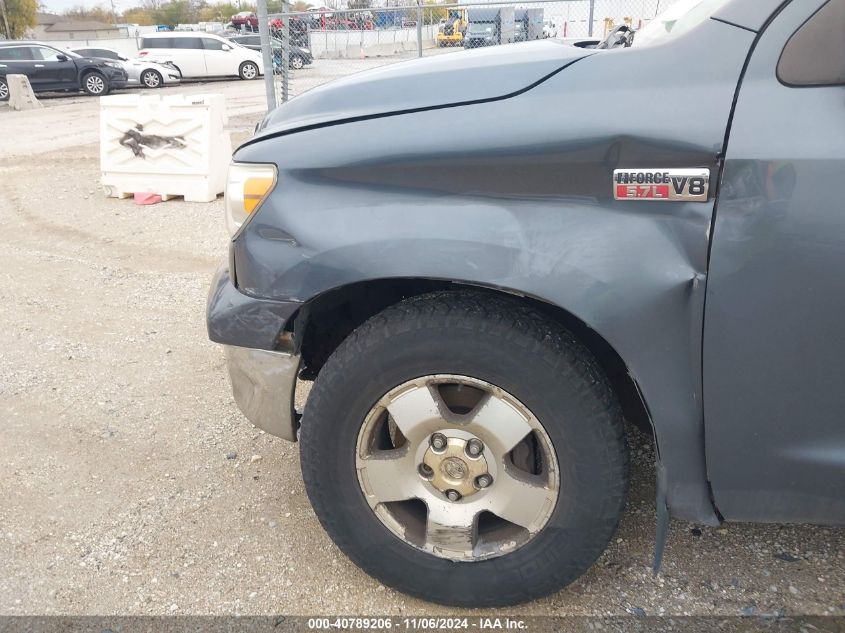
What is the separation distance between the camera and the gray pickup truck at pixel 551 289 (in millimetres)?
1584

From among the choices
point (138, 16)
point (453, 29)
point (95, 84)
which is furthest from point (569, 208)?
point (138, 16)

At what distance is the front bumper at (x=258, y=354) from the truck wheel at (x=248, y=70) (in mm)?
24950

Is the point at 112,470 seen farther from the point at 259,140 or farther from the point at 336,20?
the point at 336,20

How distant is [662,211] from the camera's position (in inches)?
64.9

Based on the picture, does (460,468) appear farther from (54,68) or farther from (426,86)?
(54,68)

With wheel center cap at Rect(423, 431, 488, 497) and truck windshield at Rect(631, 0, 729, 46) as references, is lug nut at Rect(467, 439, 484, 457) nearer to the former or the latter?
wheel center cap at Rect(423, 431, 488, 497)

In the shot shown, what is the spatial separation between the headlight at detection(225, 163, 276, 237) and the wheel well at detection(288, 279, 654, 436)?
1.09 ft

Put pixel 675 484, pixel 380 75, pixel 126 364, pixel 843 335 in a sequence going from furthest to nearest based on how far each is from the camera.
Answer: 1. pixel 126 364
2. pixel 380 75
3. pixel 675 484
4. pixel 843 335

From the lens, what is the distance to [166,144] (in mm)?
7457

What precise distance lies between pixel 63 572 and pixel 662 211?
224 centimetres

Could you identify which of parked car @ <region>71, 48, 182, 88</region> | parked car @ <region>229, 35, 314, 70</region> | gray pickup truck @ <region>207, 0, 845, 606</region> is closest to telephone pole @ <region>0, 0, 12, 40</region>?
parked car @ <region>71, 48, 182, 88</region>

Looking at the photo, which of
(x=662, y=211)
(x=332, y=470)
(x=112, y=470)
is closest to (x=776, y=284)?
(x=662, y=211)

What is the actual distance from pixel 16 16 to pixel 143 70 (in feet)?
106

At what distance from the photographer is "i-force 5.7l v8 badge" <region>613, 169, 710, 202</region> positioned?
5.26ft
